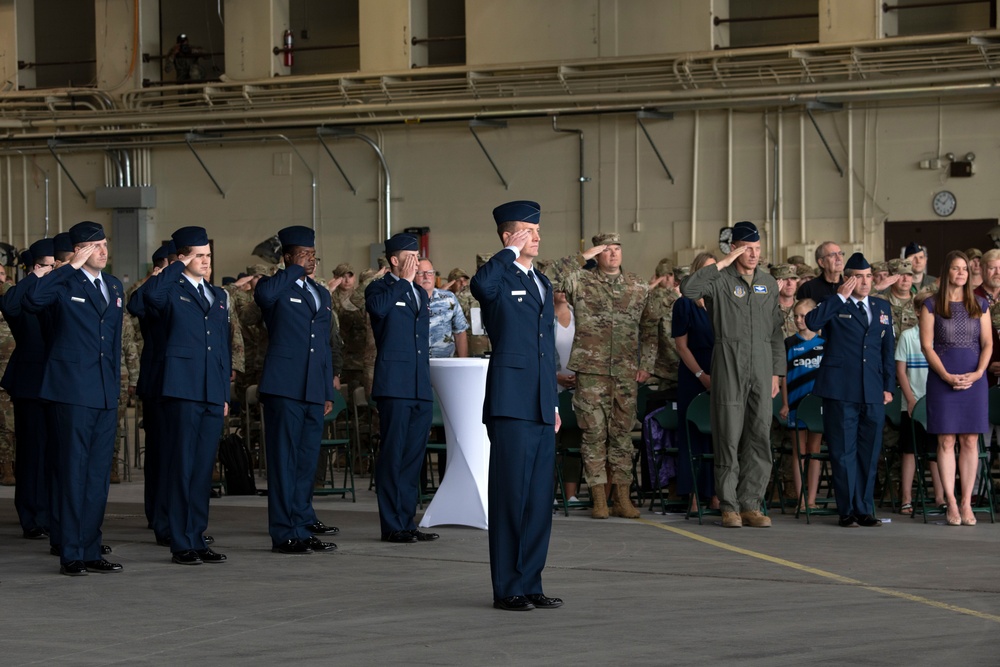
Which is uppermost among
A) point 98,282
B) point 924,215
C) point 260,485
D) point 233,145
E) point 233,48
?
point 233,48

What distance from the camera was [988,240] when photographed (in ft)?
53.8

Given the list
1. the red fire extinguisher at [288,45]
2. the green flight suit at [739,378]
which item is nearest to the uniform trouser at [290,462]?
the green flight suit at [739,378]

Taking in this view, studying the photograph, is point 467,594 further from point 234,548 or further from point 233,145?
point 233,145

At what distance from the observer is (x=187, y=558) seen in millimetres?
7906

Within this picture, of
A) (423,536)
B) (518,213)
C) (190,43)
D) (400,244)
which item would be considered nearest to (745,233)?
(400,244)

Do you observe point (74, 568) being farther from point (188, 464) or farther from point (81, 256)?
point (81, 256)

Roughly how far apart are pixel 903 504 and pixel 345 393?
515cm

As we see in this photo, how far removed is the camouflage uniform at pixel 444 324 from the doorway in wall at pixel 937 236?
294 inches

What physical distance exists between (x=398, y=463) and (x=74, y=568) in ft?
6.57

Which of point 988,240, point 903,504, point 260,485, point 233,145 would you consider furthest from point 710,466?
point 233,145

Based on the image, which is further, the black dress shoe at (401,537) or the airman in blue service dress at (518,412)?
the black dress shoe at (401,537)

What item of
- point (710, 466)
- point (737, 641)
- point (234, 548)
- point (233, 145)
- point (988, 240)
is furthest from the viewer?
point (233, 145)

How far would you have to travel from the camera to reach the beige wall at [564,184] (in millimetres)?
17000

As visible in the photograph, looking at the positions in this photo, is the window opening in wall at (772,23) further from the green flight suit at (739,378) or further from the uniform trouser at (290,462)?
the uniform trouser at (290,462)
